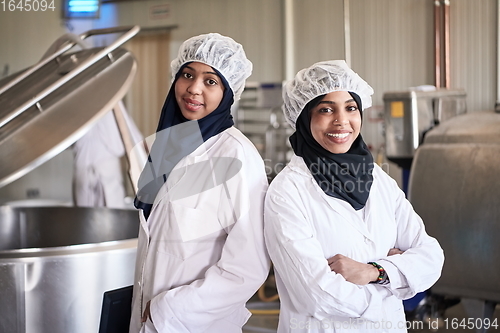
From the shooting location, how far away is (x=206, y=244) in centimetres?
130

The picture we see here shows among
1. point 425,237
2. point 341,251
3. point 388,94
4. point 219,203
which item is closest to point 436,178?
point 388,94

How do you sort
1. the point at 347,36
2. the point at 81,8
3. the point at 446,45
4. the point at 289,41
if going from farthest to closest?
the point at 81,8 < the point at 289,41 < the point at 347,36 < the point at 446,45

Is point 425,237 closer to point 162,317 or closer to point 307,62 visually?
point 162,317

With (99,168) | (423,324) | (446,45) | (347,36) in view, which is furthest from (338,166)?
(347,36)

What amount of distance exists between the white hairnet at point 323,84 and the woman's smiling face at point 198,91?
0.19m

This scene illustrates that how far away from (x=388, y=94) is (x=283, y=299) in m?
2.16

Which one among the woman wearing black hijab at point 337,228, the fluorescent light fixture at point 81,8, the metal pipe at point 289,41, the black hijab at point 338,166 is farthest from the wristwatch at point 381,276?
the fluorescent light fixture at point 81,8

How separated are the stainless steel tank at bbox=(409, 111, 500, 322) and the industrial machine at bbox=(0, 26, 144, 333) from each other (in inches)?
56.9

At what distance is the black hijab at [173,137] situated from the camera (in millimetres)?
1365

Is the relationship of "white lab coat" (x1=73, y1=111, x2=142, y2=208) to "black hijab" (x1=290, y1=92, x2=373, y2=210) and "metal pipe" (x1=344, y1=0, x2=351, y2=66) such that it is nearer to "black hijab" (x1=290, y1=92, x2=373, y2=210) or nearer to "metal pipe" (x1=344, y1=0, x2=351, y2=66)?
"black hijab" (x1=290, y1=92, x2=373, y2=210)

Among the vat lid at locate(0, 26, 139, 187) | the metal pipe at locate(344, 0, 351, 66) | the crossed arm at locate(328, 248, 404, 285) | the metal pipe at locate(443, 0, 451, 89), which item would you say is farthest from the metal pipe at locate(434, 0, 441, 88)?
the crossed arm at locate(328, 248, 404, 285)

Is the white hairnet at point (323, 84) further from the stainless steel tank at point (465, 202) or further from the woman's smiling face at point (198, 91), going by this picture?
the stainless steel tank at point (465, 202)

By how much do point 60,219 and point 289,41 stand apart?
125 inches

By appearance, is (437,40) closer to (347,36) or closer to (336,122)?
(347,36)
